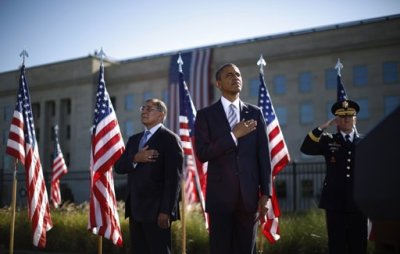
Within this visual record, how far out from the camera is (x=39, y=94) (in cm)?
5306

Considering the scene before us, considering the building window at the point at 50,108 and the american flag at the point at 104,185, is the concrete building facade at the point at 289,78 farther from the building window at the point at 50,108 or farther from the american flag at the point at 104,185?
the american flag at the point at 104,185

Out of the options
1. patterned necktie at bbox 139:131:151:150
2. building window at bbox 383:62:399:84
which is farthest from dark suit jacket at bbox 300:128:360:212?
building window at bbox 383:62:399:84

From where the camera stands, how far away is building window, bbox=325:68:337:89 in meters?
38.4

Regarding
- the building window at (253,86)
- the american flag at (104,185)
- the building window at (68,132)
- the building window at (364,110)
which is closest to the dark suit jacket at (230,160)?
the american flag at (104,185)

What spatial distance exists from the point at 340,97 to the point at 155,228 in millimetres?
4514

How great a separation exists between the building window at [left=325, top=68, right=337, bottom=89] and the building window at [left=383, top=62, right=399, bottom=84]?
3.69 meters

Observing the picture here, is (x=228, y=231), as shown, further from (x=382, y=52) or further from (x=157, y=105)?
(x=382, y=52)

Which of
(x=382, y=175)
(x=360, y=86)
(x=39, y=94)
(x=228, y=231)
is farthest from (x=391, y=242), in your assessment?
(x=39, y=94)

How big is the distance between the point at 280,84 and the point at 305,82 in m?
2.06

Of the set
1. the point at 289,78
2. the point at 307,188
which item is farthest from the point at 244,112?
the point at 289,78

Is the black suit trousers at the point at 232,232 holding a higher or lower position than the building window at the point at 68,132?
lower

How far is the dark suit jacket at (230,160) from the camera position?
394 centimetres

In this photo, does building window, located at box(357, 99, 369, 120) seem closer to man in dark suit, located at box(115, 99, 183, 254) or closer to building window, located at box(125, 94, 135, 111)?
building window, located at box(125, 94, 135, 111)

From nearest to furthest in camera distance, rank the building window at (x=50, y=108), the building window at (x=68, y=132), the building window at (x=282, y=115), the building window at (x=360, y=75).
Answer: the building window at (x=360, y=75) → the building window at (x=282, y=115) → the building window at (x=68, y=132) → the building window at (x=50, y=108)
